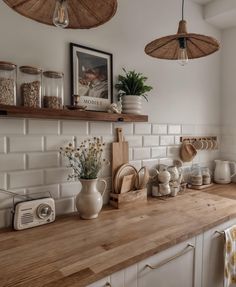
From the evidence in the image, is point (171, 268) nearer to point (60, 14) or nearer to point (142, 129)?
point (142, 129)

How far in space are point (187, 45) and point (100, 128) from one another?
0.71 metres

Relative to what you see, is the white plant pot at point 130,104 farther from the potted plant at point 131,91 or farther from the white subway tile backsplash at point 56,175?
the white subway tile backsplash at point 56,175

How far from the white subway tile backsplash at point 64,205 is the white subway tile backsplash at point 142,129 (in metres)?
0.68

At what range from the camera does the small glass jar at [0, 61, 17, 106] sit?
1140 mm

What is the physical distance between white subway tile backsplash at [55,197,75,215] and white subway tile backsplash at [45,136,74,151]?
1.04 feet

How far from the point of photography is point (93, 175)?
1.38 metres

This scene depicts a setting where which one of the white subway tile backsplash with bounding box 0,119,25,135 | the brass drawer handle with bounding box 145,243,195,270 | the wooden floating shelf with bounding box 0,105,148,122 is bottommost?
the brass drawer handle with bounding box 145,243,195,270

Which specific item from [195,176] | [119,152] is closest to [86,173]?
[119,152]

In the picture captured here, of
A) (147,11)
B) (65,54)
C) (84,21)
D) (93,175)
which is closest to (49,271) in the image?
(93,175)

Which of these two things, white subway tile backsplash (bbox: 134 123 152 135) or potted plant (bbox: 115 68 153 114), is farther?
white subway tile backsplash (bbox: 134 123 152 135)

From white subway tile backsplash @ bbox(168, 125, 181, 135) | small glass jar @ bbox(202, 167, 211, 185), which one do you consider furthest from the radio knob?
small glass jar @ bbox(202, 167, 211, 185)

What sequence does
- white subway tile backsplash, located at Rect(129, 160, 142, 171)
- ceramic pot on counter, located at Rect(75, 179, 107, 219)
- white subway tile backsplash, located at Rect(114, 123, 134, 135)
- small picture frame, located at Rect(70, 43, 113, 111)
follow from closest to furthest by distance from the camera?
ceramic pot on counter, located at Rect(75, 179, 107, 219)
small picture frame, located at Rect(70, 43, 113, 111)
white subway tile backsplash, located at Rect(114, 123, 134, 135)
white subway tile backsplash, located at Rect(129, 160, 142, 171)

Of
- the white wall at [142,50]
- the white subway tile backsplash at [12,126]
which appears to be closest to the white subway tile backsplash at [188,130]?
the white wall at [142,50]

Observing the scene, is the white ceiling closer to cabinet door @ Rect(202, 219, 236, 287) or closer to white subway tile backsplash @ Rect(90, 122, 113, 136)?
white subway tile backsplash @ Rect(90, 122, 113, 136)
